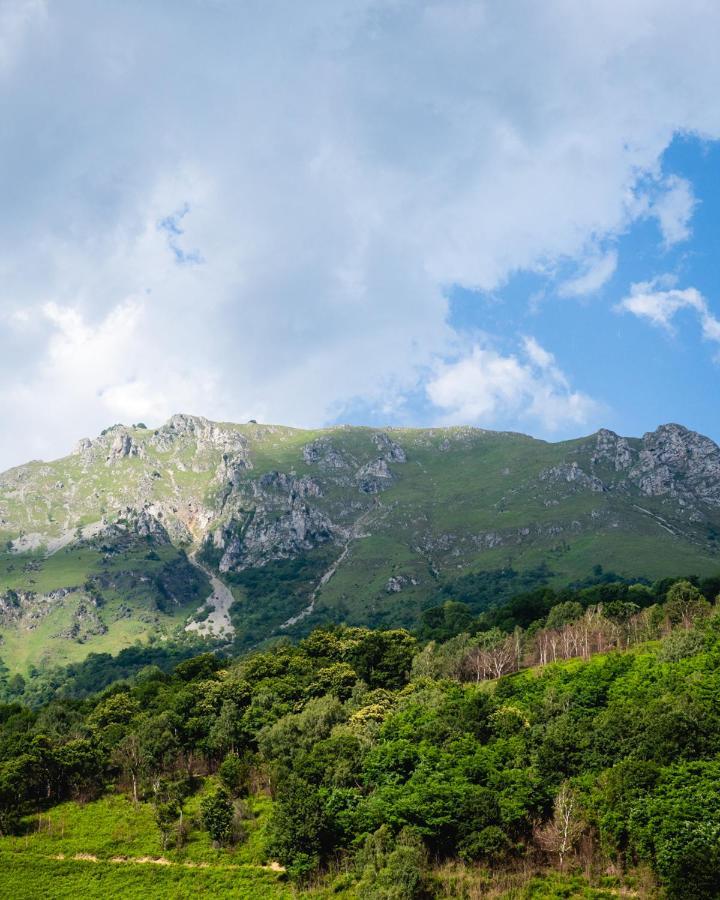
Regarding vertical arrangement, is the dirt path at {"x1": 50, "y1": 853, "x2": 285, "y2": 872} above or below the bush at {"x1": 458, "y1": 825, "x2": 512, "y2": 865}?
below

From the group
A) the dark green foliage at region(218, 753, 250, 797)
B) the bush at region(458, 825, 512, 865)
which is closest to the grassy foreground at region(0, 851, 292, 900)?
the dark green foliage at region(218, 753, 250, 797)

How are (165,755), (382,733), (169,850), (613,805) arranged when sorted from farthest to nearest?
(165,755)
(382,733)
(169,850)
(613,805)

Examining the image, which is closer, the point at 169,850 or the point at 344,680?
the point at 169,850

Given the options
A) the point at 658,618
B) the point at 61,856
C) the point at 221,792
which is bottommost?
the point at 61,856

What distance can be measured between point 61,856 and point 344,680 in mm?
50100

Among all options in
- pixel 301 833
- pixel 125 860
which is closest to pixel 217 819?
pixel 125 860

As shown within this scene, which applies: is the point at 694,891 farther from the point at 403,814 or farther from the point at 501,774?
the point at 403,814

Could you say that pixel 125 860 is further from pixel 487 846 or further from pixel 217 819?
pixel 487 846

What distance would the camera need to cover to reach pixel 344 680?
118m

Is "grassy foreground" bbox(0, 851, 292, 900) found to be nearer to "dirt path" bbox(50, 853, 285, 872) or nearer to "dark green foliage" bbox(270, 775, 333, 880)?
"dirt path" bbox(50, 853, 285, 872)

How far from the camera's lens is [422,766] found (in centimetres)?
7469

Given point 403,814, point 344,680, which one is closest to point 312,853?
point 403,814

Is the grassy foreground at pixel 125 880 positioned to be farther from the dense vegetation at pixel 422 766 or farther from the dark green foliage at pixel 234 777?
the dark green foliage at pixel 234 777

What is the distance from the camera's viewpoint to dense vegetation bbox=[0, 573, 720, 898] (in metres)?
62.5
